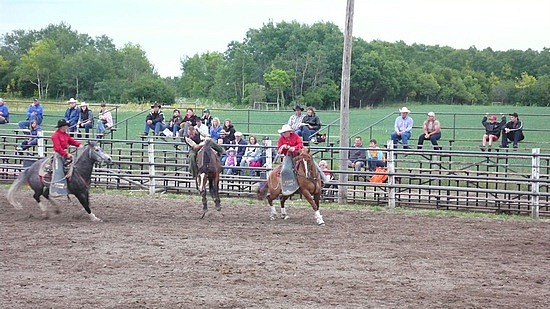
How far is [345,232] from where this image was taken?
1388 centimetres

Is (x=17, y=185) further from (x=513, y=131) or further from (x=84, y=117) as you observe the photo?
(x=513, y=131)

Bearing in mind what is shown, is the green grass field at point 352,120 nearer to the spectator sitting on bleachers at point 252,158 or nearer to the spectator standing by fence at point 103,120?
the spectator standing by fence at point 103,120

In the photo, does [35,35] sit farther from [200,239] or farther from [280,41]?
[200,239]

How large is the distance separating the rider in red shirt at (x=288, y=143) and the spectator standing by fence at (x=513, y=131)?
29.0 ft

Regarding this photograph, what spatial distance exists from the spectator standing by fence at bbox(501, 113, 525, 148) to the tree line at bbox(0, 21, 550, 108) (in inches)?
1106

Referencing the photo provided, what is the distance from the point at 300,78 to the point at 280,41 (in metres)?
11.4

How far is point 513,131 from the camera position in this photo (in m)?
22.0

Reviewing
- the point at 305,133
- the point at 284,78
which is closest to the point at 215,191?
the point at 305,133

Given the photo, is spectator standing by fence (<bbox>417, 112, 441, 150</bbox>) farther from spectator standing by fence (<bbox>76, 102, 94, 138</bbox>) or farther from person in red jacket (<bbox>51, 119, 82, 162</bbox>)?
spectator standing by fence (<bbox>76, 102, 94, 138</bbox>)

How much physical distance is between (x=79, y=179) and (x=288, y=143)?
416 cm

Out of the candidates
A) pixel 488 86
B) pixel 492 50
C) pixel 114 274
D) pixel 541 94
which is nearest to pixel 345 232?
pixel 114 274

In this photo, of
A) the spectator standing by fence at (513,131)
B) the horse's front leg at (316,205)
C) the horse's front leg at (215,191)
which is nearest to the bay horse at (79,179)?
the horse's front leg at (215,191)

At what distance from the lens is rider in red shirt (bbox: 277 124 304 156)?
15.2 meters

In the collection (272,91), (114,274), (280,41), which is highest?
(280,41)
